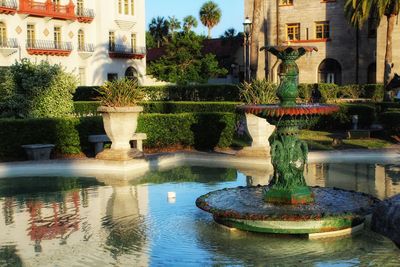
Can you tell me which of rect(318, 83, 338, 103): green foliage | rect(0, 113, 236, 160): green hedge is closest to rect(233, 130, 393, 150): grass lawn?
rect(0, 113, 236, 160): green hedge

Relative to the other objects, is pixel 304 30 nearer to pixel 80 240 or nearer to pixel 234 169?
pixel 234 169

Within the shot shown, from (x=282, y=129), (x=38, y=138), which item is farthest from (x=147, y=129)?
(x=282, y=129)

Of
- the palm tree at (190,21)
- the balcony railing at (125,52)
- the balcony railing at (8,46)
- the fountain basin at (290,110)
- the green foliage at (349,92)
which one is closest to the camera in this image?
the fountain basin at (290,110)

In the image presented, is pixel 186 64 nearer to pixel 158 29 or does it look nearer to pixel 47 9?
pixel 47 9

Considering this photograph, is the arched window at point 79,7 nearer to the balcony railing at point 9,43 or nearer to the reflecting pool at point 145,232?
the balcony railing at point 9,43

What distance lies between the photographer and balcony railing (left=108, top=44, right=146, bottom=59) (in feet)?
169

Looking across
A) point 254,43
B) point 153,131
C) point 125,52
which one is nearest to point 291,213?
point 153,131

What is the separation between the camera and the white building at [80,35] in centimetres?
4388

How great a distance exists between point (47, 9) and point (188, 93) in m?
15.0

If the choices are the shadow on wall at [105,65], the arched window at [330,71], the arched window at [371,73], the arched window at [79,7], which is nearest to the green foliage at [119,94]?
the arched window at [371,73]

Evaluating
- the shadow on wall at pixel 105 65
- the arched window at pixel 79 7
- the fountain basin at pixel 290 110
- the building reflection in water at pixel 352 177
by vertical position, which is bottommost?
the building reflection in water at pixel 352 177

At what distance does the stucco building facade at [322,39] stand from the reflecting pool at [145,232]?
1275 inches

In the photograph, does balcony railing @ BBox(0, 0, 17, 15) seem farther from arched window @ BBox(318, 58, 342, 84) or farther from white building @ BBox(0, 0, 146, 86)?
arched window @ BBox(318, 58, 342, 84)

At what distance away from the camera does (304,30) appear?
47500 millimetres
